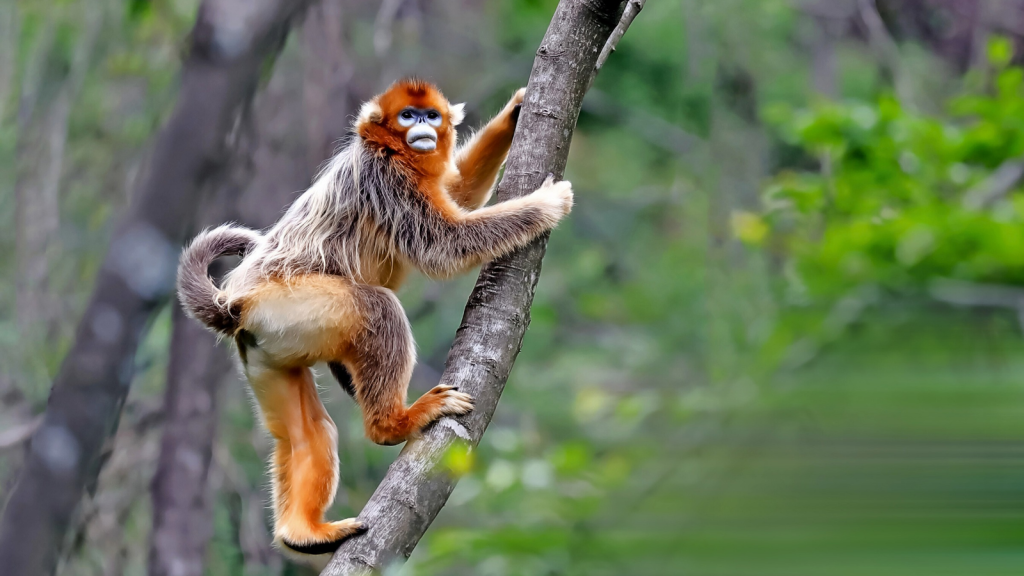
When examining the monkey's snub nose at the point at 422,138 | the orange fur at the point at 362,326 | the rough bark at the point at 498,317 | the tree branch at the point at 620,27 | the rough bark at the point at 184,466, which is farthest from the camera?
the rough bark at the point at 184,466

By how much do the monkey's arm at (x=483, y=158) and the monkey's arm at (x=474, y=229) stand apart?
1.29 ft

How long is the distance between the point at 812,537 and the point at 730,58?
28.0 feet

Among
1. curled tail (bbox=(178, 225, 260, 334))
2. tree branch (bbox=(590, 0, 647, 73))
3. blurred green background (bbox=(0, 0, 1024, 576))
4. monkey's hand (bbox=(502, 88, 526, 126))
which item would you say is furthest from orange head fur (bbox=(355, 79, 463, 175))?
blurred green background (bbox=(0, 0, 1024, 576))

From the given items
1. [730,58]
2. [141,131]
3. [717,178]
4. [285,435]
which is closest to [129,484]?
[141,131]

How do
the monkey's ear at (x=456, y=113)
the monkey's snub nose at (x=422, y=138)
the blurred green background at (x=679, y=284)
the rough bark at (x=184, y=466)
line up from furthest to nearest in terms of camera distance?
the rough bark at (x=184, y=466) < the monkey's ear at (x=456, y=113) < the monkey's snub nose at (x=422, y=138) < the blurred green background at (x=679, y=284)

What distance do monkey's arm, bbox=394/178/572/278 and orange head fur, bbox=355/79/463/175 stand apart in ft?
0.74

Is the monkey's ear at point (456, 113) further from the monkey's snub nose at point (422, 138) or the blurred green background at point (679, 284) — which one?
the blurred green background at point (679, 284)

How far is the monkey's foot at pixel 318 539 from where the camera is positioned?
3013 mm

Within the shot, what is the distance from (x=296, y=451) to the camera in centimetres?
344

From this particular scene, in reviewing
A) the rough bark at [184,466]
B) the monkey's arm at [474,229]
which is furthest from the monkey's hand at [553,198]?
the rough bark at [184,466]

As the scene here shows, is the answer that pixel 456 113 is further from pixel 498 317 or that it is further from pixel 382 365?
pixel 498 317

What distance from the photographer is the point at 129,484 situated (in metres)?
6.23

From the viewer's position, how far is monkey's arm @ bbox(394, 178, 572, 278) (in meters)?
3.07

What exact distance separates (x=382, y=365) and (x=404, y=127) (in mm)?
1065
